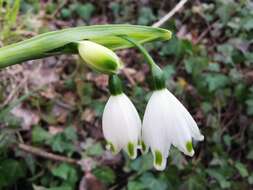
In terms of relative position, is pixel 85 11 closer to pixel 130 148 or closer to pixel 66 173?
pixel 66 173

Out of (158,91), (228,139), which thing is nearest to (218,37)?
→ (228,139)

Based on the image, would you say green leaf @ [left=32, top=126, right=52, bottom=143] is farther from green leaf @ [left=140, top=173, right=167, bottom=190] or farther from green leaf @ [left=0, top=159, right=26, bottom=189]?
green leaf @ [left=140, top=173, right=167, bottom=190]

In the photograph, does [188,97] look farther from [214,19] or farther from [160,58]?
[214,19]

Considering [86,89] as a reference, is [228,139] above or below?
below

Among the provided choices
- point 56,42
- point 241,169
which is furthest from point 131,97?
point 56,42

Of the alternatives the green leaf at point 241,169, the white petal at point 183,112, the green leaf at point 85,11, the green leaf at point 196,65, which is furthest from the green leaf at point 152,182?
the green leaf at point 85,11

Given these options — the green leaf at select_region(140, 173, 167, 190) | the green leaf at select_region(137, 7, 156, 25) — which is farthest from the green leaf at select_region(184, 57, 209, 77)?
the green leaf at select_region(140, 173, 167, 190)
